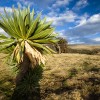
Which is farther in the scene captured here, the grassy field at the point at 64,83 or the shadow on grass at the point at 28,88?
the shadow on grass at the point at 28,88

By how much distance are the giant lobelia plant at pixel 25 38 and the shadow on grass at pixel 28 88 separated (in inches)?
27.4

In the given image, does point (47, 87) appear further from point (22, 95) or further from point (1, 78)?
point (1, 78)

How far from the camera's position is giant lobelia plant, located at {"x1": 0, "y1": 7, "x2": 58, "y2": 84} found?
32.9 feet

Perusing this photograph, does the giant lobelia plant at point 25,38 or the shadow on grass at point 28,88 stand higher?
the giant lobelia plant at point 25,38

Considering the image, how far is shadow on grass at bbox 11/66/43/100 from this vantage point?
33.9ft

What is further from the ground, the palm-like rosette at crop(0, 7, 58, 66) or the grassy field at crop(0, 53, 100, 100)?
the palm-like rosette at crop(0, 7, 58, 66)

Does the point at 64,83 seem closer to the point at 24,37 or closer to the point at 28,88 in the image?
the point at 28,88

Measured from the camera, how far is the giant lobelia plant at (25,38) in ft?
32.9

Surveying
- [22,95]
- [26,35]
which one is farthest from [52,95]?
[26,35]

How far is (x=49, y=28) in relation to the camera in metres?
11.1

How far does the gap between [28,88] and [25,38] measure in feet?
8.28

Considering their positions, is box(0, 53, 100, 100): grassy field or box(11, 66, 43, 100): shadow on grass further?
box(11, 66, 43, 100): shadow on grass

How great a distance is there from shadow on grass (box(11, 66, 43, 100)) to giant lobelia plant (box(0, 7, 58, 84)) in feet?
2.28

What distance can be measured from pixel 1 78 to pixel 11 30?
4214 mm
